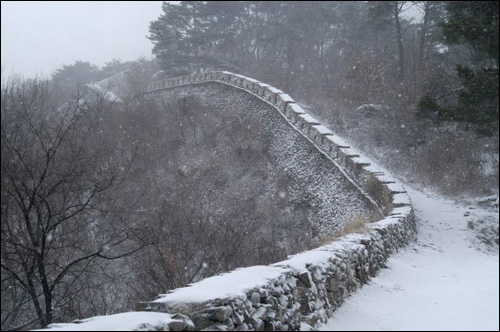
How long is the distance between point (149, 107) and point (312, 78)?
38.1 feet

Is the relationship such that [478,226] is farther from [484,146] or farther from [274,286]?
[274,286]

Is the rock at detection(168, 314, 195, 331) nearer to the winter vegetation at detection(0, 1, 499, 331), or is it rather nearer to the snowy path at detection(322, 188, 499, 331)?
the winter vegetation at detection(0, 1, 499, 331)

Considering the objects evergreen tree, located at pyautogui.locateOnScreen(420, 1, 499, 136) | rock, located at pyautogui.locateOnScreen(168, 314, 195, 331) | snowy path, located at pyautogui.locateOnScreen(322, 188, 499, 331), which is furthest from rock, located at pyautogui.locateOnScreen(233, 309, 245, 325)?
evergreen tree, located at pyautogui.locateOnScreen(420, 1, 499, 136)

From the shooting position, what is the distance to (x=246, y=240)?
14906 millimetres

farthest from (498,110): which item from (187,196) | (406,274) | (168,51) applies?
(168,51)

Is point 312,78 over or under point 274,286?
over

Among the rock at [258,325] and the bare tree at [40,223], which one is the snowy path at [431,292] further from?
the bare tree at [40,223]

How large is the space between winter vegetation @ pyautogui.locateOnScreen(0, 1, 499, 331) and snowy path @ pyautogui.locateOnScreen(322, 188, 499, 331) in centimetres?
6

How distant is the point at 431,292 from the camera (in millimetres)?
7195

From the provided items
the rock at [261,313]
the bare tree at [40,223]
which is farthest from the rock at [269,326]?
the bare tree at [40,223]

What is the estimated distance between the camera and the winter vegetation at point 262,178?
248 inches

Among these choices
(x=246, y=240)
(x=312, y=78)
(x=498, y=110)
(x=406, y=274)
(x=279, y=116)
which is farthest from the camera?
(x=312, y=78)

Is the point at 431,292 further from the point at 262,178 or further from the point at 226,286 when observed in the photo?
the point at 262,178

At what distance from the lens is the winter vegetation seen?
20.7 feet
